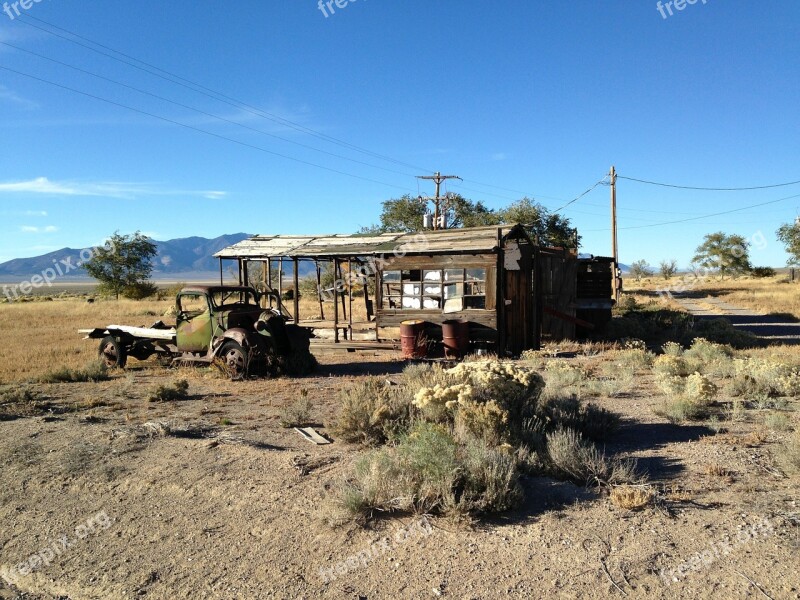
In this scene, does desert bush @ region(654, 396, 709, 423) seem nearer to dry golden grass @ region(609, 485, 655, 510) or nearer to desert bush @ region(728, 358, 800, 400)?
desert bush @ region(728, 358, 800, 400)

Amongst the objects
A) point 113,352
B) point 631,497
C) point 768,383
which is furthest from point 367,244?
point 631,497

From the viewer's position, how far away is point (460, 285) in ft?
49.1

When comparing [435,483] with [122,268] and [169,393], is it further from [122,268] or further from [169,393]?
[122,268]

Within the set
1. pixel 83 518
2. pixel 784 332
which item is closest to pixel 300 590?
pixel 83 518

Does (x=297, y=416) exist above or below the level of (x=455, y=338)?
below

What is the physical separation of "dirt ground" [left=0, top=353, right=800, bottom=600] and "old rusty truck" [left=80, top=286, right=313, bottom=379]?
455 centimetres

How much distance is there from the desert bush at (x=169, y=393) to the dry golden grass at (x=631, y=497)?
7.11 m

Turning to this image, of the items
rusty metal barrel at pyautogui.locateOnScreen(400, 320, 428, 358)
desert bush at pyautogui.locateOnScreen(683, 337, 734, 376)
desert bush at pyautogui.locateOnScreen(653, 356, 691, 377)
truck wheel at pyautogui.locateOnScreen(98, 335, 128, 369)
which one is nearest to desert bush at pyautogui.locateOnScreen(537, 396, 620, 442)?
desert bush at pyautogui.locateOnScreen(653, 356, 691, 377)

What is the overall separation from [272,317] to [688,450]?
8.28 m

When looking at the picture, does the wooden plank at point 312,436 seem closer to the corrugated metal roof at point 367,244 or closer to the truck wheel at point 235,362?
the truck wheel at point 235,362

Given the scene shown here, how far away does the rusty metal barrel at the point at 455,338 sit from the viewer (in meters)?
14.1

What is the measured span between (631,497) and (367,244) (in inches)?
505

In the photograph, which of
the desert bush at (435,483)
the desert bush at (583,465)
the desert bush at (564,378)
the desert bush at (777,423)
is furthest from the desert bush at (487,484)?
the desert bush at (564,378)

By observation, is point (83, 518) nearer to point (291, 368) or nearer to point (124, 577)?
point (124, 577)
